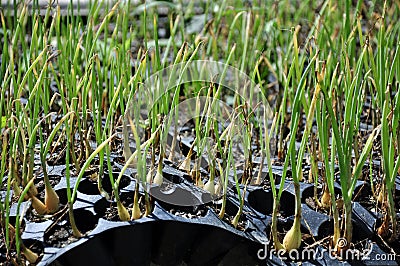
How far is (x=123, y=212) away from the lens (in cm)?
72

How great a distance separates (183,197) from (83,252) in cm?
17

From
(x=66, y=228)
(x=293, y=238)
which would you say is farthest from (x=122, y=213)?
(x=293, y=238)

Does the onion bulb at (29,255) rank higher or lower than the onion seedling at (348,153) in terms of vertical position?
lower

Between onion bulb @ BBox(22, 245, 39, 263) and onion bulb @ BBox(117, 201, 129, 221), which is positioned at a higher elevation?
onion bulb @ BBox(117, 201, 129, 221)

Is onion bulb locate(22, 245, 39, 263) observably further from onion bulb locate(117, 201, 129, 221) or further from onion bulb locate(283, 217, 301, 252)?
onion bulb locate(283, 217, 301, 252)

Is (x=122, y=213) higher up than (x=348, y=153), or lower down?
lower down

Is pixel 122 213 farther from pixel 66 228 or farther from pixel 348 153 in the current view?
pixel 348 153

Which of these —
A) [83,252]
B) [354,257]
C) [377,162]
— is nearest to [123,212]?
[83,252]
